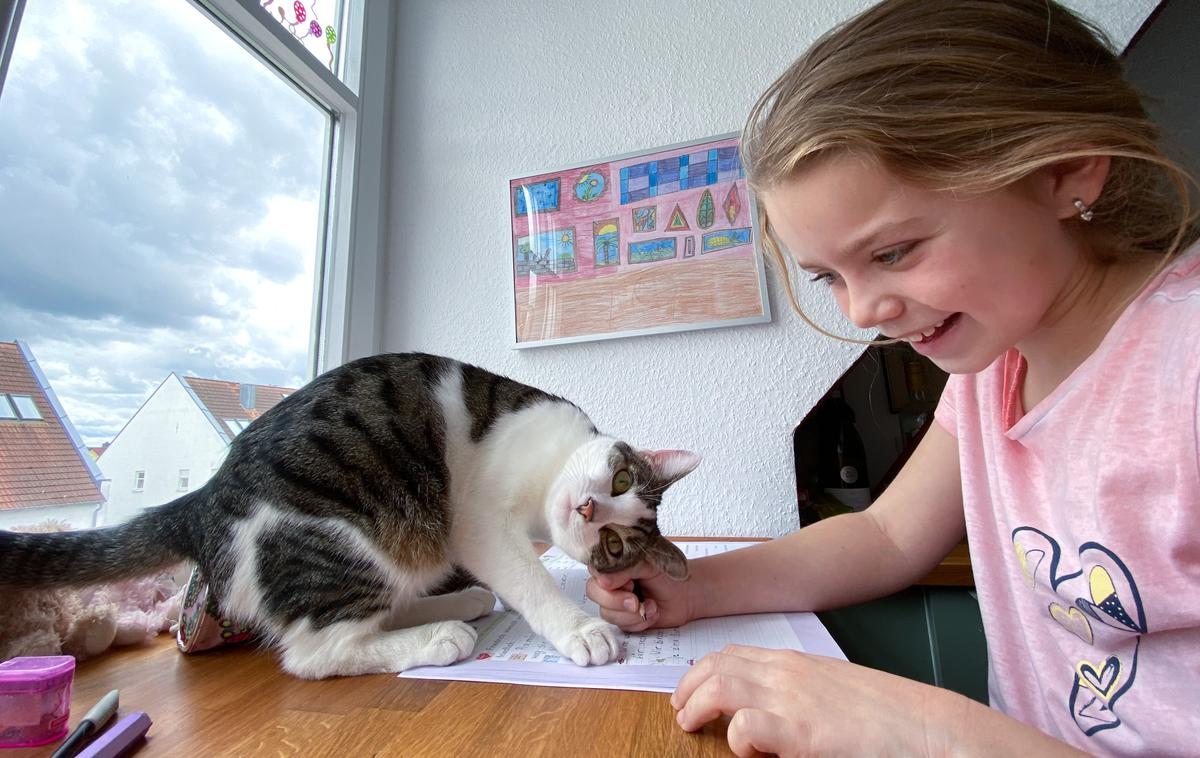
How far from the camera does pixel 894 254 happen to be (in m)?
0.52

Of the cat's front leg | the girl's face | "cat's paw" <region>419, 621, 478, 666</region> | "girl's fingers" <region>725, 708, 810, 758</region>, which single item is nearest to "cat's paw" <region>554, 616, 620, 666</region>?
the cat's front leg

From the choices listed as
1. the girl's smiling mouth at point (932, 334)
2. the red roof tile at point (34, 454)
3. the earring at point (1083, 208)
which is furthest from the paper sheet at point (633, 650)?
the red roof tile at point (34, 454)

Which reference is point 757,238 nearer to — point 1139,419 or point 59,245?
point 1139,419

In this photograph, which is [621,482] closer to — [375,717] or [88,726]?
[375,717]

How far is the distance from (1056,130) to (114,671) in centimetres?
115

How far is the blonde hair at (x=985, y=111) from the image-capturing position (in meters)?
0.49

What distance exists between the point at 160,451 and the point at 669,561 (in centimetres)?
101

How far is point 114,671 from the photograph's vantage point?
65cm

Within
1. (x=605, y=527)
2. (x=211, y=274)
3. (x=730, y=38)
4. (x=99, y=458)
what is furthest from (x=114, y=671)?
(x=730, y=38)

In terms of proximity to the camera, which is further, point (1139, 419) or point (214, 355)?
point (214, 355)

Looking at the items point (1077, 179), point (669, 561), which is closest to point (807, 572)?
point (669, 561)

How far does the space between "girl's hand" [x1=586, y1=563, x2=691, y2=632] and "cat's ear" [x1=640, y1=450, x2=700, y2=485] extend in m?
0.20

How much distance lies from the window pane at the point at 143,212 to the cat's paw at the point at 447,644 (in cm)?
77

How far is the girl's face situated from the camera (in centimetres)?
50
